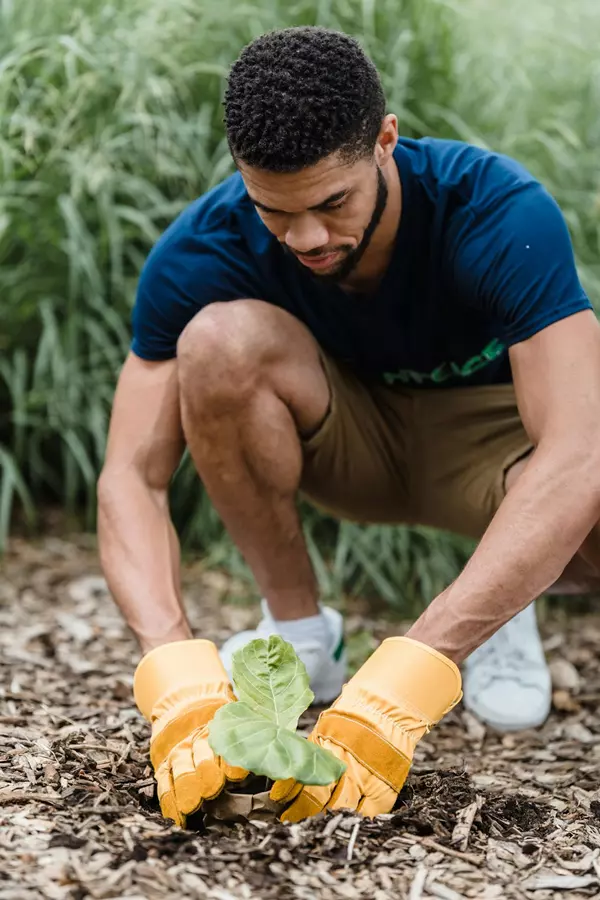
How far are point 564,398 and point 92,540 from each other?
2119mm

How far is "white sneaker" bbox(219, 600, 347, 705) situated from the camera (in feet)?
7.77

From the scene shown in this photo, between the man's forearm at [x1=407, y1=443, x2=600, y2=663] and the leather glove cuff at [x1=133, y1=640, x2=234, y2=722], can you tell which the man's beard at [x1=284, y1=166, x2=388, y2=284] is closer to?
the man's forearm at [x1=407, y1=443, x2=600, y2=663]

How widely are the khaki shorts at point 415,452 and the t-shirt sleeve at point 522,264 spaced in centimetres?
41

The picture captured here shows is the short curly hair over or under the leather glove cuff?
over

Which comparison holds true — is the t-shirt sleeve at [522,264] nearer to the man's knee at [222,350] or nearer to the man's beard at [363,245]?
the man's beard at [363,245]

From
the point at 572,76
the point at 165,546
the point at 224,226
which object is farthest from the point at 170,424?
the point at 572,76

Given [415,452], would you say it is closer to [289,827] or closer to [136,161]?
[289,827]

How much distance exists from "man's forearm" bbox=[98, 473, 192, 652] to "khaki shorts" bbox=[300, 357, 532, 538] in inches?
15.8

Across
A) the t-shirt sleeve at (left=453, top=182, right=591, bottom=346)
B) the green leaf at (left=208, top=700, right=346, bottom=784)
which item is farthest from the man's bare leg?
the green leaf at (left=208, top=700, right=346, bottom=784)

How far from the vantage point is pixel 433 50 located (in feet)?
11.5

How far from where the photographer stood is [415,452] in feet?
8.23

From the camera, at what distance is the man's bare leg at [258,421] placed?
6.86ft

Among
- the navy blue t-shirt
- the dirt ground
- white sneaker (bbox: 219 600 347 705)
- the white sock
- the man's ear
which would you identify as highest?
the man's ear

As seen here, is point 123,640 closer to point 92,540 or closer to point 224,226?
point 92,540
